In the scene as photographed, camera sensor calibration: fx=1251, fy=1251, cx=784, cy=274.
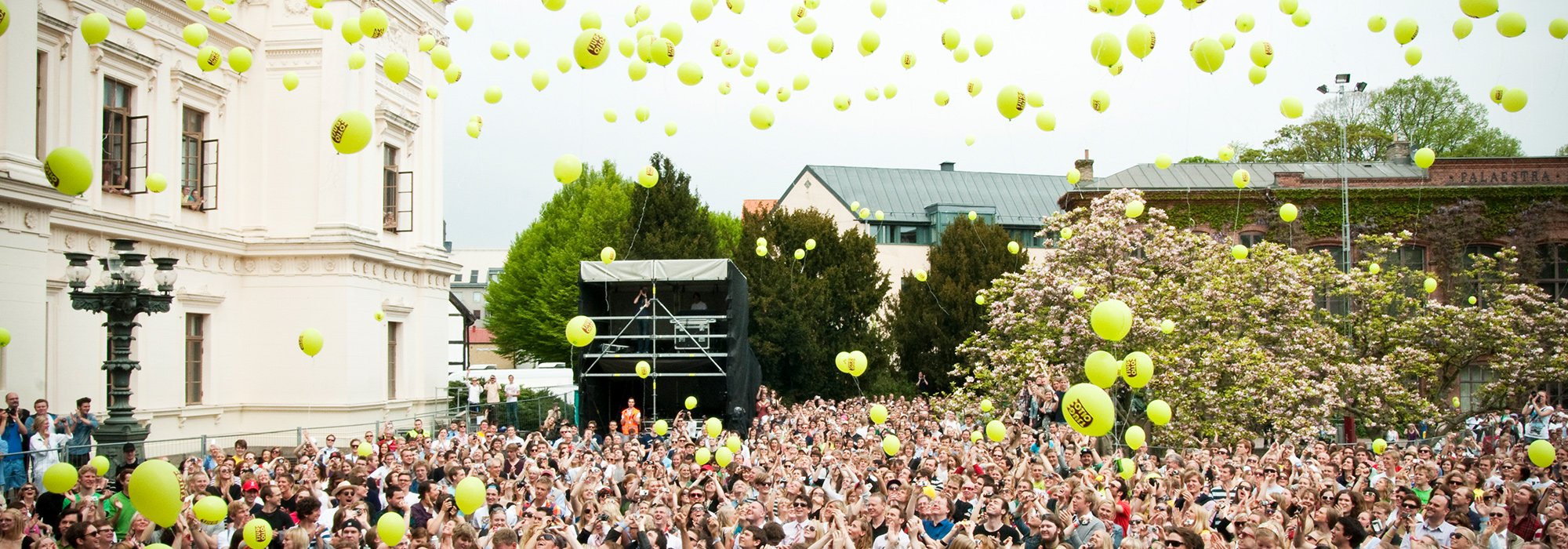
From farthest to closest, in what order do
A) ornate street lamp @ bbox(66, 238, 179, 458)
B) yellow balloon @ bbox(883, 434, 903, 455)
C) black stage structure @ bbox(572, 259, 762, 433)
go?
black stage structure @ bbox(572, 259, 762, 433) < yellow balloon @ bbox(883, 434, 903, 455) < ornate street lamp @ bbox(66, 238, 179, 458)

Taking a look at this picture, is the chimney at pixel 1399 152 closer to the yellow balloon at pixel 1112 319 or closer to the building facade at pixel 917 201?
the building facade at pixel 917 201

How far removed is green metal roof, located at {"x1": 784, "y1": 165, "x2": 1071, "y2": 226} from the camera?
160ft

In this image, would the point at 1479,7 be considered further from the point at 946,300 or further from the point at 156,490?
the point at 946,300

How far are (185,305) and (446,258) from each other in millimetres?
6497

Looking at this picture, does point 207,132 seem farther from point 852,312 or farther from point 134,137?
point 852,312

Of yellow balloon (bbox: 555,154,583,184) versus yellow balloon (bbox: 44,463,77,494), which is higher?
yellow balloon (bbox: 555,154,583,184)

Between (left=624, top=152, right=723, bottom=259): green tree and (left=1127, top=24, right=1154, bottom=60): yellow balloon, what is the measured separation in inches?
920

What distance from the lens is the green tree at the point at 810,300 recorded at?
32562mm

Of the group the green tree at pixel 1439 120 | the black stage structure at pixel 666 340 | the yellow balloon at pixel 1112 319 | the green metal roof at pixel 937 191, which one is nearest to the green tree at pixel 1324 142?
the green tree at pixel 1439 120

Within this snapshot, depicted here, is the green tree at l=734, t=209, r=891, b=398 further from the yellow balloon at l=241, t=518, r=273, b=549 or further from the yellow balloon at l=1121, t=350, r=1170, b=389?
the yellow balloon at l=241, t=518, r=273, b=549

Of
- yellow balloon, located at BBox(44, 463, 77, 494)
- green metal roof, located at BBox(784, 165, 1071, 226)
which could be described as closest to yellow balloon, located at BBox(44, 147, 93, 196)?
yellow balloon, located at BBox(44, 463, 77, 494)

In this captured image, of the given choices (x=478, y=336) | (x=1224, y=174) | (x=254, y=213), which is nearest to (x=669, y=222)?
(x=254, y=213)

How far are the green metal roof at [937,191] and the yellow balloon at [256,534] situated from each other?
3939 cm

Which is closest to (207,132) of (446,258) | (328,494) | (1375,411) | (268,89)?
(268,89)
